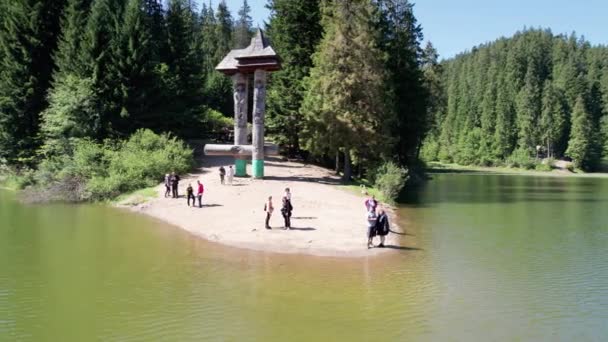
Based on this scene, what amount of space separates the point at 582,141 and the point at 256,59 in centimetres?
8426

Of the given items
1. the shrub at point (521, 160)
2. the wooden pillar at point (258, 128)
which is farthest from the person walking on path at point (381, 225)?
the shrub at point (521, 160)

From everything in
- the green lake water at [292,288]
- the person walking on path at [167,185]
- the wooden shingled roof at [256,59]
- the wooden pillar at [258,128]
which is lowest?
the green lake water at [292,288]

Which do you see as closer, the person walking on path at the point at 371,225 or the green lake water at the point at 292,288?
the green lake water at the point at 292,288

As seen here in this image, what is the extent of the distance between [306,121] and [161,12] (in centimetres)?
2638

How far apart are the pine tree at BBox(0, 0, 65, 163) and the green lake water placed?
21851mm

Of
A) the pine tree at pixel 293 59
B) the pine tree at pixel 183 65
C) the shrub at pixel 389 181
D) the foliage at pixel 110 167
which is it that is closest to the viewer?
the foliage at pixel 110 167

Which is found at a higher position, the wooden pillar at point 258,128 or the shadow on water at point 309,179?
the wooden pillar at point 258,128

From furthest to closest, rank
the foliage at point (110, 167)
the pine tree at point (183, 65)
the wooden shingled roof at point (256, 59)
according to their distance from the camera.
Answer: the pine tree at point (183, 65)
the wooden shingled roof at point (256, 59)
the foliage at point (110, 167)

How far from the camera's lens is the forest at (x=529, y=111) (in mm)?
104938

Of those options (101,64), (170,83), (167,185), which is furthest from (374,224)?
(170,83)

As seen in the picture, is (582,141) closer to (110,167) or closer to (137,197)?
(110,167)

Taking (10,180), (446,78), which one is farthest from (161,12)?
(446,78)

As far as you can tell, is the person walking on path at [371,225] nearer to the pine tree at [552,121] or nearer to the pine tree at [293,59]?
the pine tree at [293,59]

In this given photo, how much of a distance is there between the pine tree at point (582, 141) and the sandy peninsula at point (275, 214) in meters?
77.1
